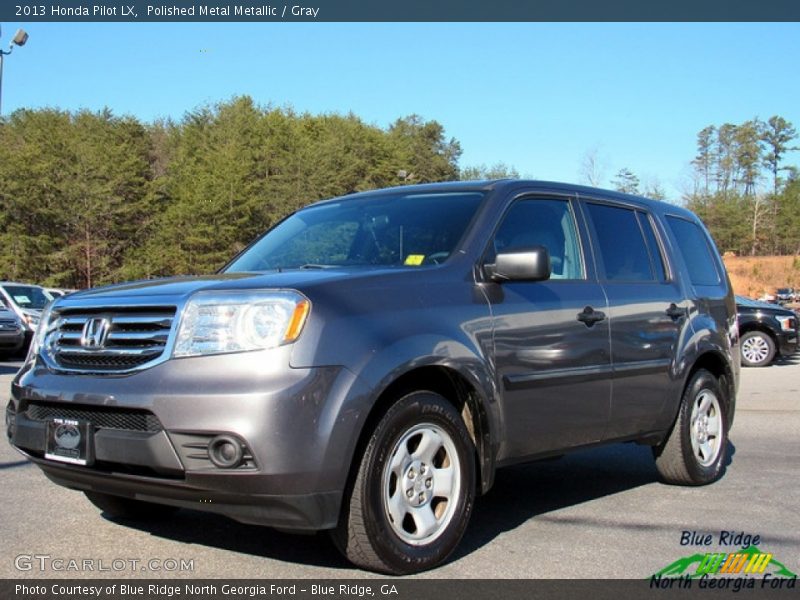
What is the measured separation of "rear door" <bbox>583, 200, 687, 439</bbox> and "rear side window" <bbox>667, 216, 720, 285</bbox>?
38 centimetres

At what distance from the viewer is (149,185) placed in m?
58.7

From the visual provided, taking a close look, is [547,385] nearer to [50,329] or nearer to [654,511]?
[654,511]

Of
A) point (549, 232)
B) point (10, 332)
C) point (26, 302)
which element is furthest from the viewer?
point (26, 302)

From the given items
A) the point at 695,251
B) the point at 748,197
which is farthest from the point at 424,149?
the point at 695,251

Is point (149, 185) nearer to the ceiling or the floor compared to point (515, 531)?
nearer to the ceiling

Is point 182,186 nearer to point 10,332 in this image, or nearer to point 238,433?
point 10,332

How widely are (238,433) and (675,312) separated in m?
3.42

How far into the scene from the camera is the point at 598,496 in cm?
582

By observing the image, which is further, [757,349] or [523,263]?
[757,349]

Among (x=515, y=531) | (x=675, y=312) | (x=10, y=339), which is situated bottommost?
(x=10, y=339)

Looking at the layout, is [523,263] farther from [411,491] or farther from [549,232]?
[411,491]

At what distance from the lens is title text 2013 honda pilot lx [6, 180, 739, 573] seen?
3553 millimetres

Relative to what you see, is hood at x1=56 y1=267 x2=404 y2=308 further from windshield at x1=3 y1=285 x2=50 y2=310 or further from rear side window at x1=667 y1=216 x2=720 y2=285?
windshield at x1=3 y1=285 x2=50 y2=310

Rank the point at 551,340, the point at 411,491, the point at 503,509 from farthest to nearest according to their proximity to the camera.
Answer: the point at 503,509
the point at 551,340
the point at 411,491
